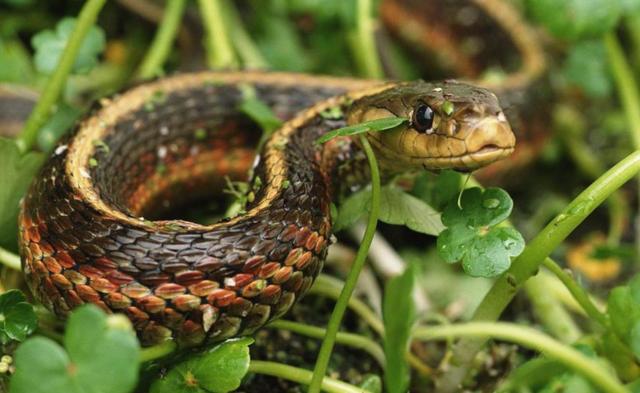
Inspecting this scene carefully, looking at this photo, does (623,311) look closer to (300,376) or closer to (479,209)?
(479,209)

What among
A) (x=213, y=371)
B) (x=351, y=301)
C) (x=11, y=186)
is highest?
(x=11, y=186)

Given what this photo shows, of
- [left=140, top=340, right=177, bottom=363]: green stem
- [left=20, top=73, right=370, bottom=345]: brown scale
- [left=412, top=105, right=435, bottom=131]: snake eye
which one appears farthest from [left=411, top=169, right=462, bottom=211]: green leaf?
[left=140, top=340, right=177, bottom=363]: green stem

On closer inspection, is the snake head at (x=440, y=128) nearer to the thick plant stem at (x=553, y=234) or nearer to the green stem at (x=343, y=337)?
the thick plant stem at (x=553, y=234)

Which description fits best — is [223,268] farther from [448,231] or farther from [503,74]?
[503,74]

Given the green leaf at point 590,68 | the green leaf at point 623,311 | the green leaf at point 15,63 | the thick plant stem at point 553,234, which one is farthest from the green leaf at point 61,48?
the green leaf at point 590,68

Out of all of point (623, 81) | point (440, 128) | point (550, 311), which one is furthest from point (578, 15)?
point (440, 128)

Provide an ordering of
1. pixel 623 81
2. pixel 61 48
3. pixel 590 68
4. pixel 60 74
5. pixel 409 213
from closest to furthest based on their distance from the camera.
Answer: pixel 409 213
pixel 60 74
pixel 61 48
pixel 623 81
pixel 590 68
